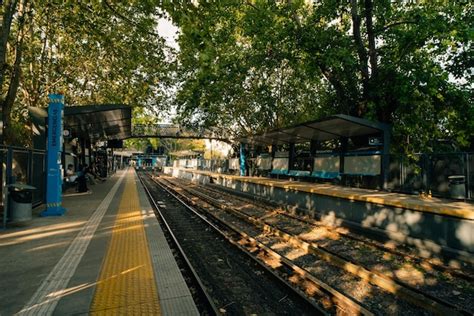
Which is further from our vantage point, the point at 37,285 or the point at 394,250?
the point at 394,250

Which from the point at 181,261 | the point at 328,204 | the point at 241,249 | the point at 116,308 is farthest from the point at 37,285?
the point at 328,204

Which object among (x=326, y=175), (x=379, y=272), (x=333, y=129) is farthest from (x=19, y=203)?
(x=326, y=175)

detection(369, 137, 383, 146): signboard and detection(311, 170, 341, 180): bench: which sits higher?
detection(369, 137, 383, 146): signboard

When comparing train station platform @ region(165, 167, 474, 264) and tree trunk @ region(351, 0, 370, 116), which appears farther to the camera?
tree trunk @ region(351, 0, 370, 116)

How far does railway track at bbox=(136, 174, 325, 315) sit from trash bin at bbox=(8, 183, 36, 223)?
3898 millimetres

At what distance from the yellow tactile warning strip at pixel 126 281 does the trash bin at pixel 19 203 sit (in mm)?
2573

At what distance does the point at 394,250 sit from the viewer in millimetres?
7164

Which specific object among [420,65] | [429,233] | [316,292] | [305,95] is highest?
[305,95]

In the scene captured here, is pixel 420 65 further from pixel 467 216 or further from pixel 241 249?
pixel 241 249

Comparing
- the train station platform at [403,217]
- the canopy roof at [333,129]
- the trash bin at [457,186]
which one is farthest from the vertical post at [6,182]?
the trash bin at [457,186]

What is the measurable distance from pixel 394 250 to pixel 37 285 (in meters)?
6.71

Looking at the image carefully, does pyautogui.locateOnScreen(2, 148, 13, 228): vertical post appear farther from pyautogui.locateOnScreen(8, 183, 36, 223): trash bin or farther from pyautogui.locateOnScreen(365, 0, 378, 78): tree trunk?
pyautogui.locateOnScreen(365, 0, 378, 78): tree trunk

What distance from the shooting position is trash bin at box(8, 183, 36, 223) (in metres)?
8.28

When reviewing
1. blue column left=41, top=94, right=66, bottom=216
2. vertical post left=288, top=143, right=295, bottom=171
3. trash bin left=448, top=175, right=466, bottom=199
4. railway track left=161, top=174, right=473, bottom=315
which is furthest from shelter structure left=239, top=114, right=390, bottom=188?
blue column left=41, top=94, right=66, bottom=216
